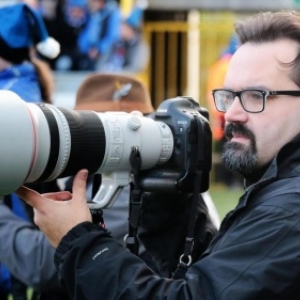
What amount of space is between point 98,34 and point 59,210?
30.9 feet

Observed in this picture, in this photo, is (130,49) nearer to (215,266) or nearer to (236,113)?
(236,113)

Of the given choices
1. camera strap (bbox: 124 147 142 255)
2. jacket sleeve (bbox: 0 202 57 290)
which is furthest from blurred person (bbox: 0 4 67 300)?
camera strap (bbox: 124 147 142 255)

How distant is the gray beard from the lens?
220 centimetres

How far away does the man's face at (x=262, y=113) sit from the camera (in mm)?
2168

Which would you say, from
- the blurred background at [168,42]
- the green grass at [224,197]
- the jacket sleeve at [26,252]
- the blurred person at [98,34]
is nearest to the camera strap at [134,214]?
the jacket sleeve at [26,252]

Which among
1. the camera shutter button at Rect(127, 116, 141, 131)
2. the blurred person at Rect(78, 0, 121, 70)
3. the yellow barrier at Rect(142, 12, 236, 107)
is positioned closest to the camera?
the camera shutter button at Rect(127, 116, 141, 131)

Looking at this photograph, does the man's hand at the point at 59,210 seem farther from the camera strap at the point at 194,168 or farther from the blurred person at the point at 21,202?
the blurred person at the point at 21,202

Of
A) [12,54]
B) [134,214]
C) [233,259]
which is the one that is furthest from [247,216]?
[12,54]

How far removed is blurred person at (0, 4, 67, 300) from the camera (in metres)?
0.67

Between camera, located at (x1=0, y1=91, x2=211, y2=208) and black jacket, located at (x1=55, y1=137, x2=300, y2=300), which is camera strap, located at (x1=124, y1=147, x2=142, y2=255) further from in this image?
black jacket, located at (x1=55, y1=137, x2=300, y2=300)

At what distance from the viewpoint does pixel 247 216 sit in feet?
6.79

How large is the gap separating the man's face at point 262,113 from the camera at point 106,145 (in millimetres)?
132

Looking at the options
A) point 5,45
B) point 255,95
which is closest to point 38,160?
point 255,95

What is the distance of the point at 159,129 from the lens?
2357 mm
